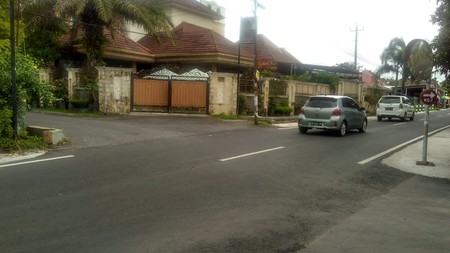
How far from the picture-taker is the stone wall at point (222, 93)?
919 inches

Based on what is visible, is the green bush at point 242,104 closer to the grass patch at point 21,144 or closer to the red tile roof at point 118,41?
the red tile roof at point 118,41

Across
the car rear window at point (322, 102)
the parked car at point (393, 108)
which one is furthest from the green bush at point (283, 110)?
the car rear window at point (322, 102)

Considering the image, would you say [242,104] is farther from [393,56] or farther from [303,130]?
[393,56]

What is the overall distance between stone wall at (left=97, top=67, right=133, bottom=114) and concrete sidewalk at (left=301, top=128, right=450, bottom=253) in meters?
16.2

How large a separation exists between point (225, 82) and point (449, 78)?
11.1m

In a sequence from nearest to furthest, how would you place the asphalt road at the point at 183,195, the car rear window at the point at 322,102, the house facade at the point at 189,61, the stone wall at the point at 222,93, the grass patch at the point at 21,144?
the asphalt road at the point at 183,195 → the grass patch at the point at 21,144 → the car rear window at the point at 322,102 → the house facade at the point at 189,61 → the stone wall at the point at 222,93

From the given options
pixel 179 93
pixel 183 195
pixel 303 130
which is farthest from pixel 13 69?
pixel 179 93

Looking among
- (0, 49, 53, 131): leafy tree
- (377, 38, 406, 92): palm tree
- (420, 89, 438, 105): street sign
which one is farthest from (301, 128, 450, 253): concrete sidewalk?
(377, 38, 406, 92): palm tree

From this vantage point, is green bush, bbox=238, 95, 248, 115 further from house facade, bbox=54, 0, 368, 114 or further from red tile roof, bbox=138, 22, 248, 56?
red tile roof, bbox=138, 22, 248, 56

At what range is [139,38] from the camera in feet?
113

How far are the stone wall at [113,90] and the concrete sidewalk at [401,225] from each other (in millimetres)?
16202

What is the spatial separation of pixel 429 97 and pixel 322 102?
6452mm

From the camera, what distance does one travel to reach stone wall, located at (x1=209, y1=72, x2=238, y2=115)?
23.3m

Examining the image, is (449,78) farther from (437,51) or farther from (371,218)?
(371,218)
